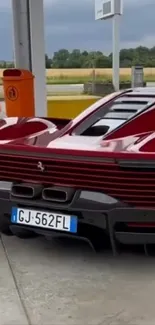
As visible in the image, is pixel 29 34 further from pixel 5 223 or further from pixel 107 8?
pixel 107 8

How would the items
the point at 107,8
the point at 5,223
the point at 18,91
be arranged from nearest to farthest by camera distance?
the point at 5,223 → the point at 18,91 → the point at 107,8

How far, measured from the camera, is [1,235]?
4.13 m

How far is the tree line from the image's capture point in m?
25.5

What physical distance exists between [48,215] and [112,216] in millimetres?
433

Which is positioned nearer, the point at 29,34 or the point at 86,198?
the point at 86,198

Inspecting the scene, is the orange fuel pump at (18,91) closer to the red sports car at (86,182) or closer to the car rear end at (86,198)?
the red sports car at (86,182)

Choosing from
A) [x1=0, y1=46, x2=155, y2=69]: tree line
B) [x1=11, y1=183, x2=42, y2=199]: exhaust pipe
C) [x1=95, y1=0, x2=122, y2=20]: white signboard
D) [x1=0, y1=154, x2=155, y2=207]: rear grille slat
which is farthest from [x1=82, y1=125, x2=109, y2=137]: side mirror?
[x1=0, y1=46, x2=155, y2=69]: tree line

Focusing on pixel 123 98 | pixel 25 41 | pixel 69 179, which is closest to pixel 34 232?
pixel 69 179

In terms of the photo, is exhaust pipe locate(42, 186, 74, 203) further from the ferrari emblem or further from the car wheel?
the car wheel

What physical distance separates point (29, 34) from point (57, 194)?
5.85 m

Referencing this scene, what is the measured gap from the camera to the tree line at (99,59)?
1003 inches

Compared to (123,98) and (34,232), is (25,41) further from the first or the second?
(34,232)

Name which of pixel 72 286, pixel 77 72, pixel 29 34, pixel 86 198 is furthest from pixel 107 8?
pixel 72 286

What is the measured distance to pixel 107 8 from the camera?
16.1m
